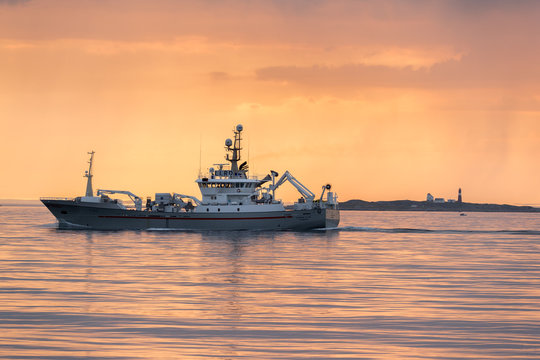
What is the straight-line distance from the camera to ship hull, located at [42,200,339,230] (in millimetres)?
101500

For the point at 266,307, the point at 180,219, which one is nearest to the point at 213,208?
the point at 180,219

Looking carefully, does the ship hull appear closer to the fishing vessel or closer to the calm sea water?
the fishing vessel

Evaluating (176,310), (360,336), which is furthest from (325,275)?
(360,336)

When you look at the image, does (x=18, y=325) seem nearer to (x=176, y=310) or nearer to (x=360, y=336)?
(x=176, y=310)

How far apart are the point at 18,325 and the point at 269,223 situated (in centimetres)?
7734

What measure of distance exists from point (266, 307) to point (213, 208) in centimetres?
7130

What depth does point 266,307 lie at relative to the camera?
30.6 m

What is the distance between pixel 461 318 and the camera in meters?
28.0

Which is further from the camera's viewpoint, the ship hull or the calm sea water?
the ship hull

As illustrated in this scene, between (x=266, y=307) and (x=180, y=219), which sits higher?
(x=180, y=219)

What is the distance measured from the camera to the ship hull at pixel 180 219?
102 m

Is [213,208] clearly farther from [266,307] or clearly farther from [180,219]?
[266,307]

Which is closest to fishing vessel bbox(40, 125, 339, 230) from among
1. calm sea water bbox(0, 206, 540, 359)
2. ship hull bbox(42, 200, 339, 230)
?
ship hull bbox(42, 200, 339, 230)

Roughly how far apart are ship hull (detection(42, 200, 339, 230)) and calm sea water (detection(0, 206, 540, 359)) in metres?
40.7
